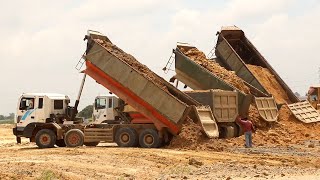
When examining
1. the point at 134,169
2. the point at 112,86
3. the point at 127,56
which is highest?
the point at 127,56

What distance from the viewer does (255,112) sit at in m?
22.2

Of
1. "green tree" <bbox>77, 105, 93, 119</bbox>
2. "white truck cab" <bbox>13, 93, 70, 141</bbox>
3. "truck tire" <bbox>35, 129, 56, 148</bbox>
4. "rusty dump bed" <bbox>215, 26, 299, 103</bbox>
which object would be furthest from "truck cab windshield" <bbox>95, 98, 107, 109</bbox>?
"rusty dump bed" <bbox>215, 26, 299, 103</bbox>

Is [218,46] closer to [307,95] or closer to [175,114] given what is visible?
[175,114]

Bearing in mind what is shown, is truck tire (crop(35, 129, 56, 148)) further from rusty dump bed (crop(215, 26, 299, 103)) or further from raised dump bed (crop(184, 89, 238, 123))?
rusty dump bed (crop(215, 26, 299, 103))

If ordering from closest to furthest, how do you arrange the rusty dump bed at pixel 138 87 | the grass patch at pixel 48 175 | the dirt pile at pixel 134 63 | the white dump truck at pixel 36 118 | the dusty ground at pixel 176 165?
1. the grass patch at pixel 48 175
2. the dusty ground at pixel 176 165
3. the rusty dump bed at pixel 138 87
4. the dirt pile at pixel 134 63
5. the white dump truck at pixel 36 118

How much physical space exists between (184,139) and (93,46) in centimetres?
548

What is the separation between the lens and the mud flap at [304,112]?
23617 mm

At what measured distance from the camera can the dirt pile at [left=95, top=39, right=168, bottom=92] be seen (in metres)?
20.2

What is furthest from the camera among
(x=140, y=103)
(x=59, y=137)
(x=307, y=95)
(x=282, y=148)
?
(x=307, y=95)

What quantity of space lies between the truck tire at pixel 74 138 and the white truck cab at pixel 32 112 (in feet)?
3.49

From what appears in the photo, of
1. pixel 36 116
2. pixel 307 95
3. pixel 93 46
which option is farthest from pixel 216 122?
pixel 307 95

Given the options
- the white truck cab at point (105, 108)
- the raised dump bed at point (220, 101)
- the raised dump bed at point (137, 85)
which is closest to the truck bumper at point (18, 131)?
the raised dump bed at point (137, 85)

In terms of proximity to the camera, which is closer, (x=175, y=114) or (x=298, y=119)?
(x=175, y=114)

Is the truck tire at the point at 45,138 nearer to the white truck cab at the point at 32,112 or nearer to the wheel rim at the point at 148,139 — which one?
the white truck cab at the point at 32,112
